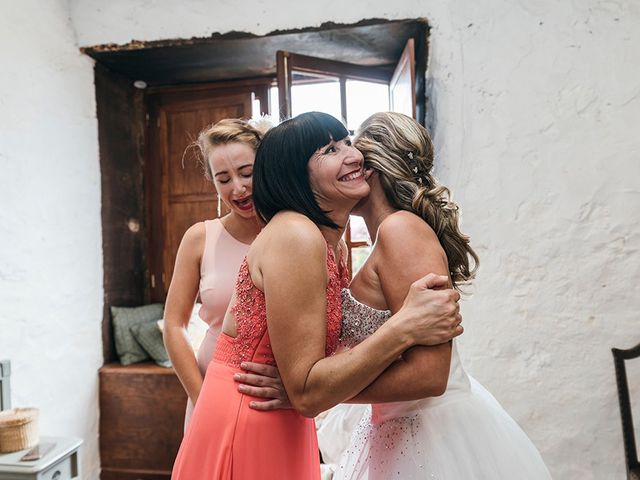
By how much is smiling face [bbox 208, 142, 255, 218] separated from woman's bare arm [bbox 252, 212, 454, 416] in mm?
771

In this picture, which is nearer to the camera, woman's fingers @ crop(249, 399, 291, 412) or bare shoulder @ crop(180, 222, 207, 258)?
woman's fingers @ crop(249, 399, 291, 412)

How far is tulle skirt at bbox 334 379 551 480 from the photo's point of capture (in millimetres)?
1305

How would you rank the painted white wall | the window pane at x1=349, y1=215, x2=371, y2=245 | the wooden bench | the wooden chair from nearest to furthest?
the wooden chair, the painted white wall, the wooden bench, the window pane at x1=349, y1=215, x2=371, y2=245

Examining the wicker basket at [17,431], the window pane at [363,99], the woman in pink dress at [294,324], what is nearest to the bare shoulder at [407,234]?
the woman in pink dress at [294,324]

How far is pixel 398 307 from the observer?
121 cm

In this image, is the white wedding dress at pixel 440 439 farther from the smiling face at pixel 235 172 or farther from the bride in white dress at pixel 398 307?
the smiling face at pixel 235 172

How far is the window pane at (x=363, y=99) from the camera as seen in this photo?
338cm

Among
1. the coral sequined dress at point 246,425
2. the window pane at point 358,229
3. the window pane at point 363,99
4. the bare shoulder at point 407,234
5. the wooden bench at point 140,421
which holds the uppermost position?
the window pane at point 363,99

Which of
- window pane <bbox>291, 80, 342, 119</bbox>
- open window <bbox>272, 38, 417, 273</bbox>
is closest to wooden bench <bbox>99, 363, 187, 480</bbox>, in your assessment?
open window <bbox>272, 38, 417, 273</bbox>

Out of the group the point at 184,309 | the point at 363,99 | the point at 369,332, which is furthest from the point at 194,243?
the point at 363,99

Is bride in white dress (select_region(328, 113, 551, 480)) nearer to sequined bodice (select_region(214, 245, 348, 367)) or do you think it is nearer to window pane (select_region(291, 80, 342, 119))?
sequined bodice (select_region(214, 245, 348, 367))

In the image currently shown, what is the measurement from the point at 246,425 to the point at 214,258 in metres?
0.79

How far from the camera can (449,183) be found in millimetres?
2918

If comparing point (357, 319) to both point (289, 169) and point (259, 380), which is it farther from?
point (289, 169)
